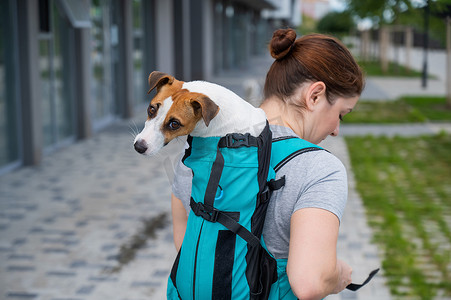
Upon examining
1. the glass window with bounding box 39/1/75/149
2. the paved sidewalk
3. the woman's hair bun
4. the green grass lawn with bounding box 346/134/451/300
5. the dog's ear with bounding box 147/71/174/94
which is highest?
the woman's hair bun

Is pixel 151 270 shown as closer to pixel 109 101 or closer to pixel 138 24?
pixel 109 101

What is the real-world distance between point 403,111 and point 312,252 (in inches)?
602

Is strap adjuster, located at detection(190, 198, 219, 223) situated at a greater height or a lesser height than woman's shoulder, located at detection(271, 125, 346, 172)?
lesser

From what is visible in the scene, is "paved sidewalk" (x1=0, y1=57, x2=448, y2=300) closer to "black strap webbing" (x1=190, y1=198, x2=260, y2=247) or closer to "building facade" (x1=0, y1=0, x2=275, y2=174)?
"building facade" (x1=0, y1=0, x2=275, y2=174)

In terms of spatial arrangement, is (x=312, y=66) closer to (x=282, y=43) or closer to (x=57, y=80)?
(x=282, y=43)

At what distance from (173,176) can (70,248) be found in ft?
13.9

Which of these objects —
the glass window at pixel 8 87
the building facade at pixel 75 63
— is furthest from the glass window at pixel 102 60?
the glass window at pixel 8 87

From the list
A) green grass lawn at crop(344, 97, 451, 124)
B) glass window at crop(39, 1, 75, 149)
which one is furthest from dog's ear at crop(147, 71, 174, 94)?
green grass lawn at crop(344, 97, 451, 124)

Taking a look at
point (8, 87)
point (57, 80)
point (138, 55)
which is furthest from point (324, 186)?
point (138, 55)

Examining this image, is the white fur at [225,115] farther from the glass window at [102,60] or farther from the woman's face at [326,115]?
the glass window at [102,60]

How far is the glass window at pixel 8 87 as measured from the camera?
8609 millimetres

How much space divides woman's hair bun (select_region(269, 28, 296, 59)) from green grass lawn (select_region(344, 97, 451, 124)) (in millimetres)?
12979

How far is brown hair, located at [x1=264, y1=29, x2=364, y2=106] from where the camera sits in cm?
169

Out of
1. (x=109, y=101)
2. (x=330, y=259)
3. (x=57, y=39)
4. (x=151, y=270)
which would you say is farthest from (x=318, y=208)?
(x=109, y=101)
